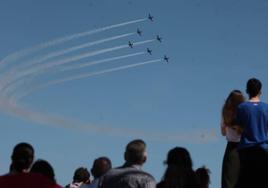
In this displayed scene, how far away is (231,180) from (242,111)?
1.23 metres

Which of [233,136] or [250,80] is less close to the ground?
[250,80]

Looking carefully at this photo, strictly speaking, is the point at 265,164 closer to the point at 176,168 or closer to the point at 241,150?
the point at 241,150

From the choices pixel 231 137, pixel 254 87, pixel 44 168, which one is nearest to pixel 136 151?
pixel 44 168

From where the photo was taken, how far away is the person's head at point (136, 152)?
28.5 feet

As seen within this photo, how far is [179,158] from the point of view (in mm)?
7641

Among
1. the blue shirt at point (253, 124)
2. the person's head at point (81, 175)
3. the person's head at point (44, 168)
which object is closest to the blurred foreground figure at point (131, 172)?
the person's head at point (44, 168)

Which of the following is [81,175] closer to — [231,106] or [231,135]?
[231,135]

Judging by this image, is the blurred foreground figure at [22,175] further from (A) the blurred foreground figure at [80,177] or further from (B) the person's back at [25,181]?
(A) the blurred foreground figure at [80,177]

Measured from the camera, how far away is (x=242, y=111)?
367 inches

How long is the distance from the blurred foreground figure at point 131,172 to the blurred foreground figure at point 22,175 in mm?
1503

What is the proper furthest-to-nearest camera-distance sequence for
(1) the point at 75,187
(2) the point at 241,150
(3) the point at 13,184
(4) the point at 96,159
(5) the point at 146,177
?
(1) the point at 75,187 < (4) the point at 96,159 < (2) the point at 241,150 < (5) the point at 146,177 < (3) the point at 13,184

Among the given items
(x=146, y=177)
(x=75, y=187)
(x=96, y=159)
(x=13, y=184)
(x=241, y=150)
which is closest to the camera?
(x=13, y=184)

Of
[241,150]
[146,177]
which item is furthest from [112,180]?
[241,150]

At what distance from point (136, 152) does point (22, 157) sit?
1927 millimetres
